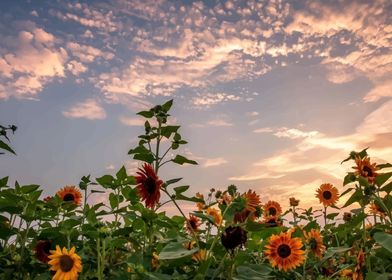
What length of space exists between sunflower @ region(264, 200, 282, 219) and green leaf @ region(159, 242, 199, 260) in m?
4.35

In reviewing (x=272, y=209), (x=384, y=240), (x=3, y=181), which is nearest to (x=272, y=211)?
(x=272, y=209)

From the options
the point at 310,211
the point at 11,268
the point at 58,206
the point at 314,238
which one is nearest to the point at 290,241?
the point at 314,238

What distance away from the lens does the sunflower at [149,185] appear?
3.03 metres

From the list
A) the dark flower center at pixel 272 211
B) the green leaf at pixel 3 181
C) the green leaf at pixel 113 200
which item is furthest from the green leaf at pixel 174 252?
the dark flower center at pixel 272 211

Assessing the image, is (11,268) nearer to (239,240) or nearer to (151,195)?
(151,195)

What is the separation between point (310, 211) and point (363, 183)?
4.48 meters

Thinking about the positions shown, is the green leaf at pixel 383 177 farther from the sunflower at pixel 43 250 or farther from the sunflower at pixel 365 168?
the sunflower at pixel 43 250

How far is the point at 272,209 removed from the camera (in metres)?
6.95

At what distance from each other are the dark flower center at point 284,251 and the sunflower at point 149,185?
3.69ft

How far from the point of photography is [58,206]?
397 centimetres

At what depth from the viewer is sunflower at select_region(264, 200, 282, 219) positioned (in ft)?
22.4

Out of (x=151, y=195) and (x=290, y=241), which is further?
(x=290, y=241)

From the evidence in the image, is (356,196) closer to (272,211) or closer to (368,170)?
(368,170)

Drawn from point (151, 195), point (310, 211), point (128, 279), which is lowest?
point (128, 279)
